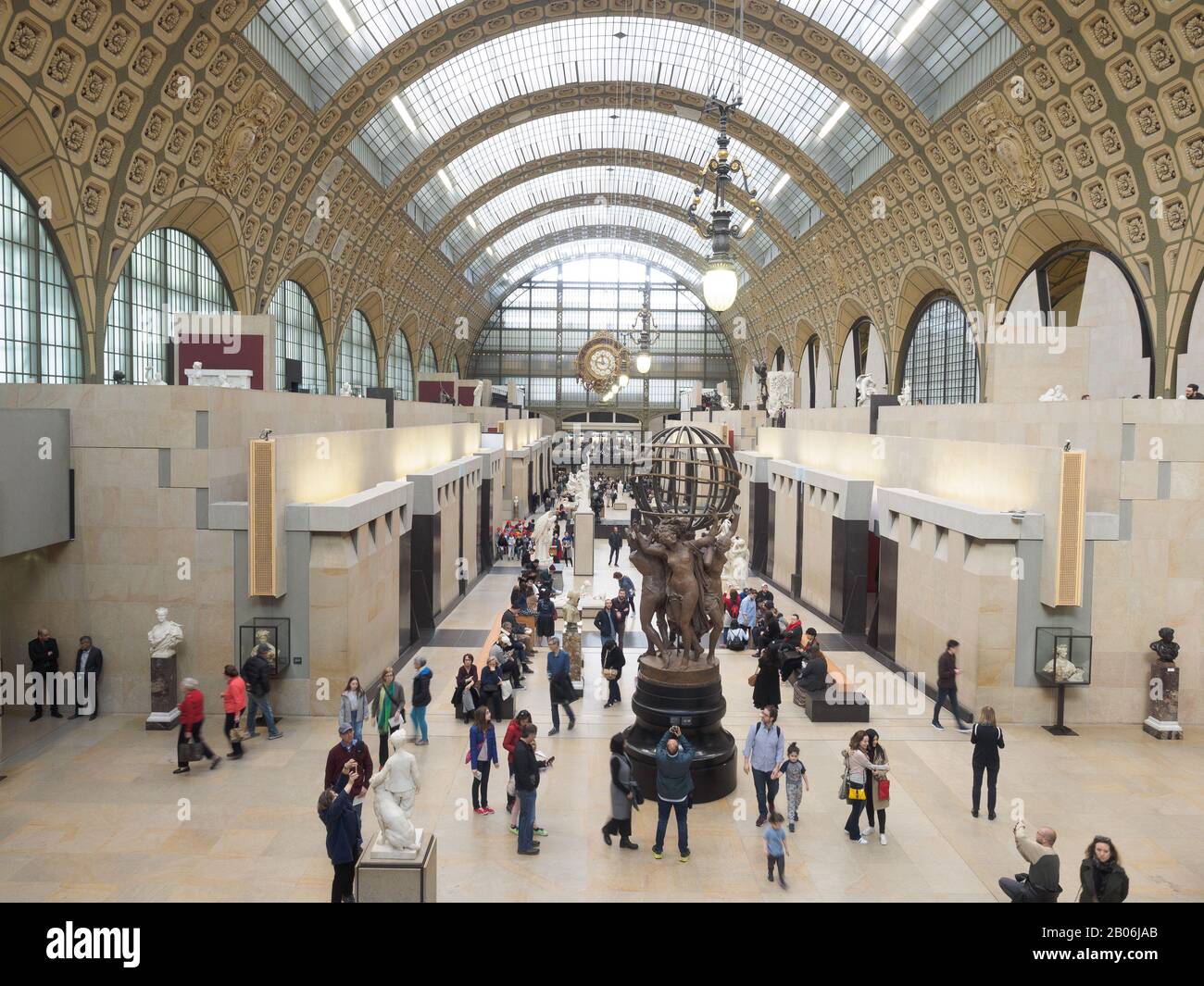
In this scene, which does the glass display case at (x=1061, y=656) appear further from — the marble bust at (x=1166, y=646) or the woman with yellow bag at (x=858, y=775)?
the woman with yellow bag at (x=858, y=775)

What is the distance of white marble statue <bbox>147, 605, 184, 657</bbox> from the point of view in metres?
11.4

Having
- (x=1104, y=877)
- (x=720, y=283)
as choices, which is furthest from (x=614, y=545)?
(x=1104, y=877)

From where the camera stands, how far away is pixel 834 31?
2716cm

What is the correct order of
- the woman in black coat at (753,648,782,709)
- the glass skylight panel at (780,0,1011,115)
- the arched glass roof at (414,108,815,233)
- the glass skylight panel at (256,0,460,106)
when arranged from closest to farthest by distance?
the woman in black coat at (753,648,782,709) → the glass skylight panel at (780,0,1011,115) → the glass skylight panel at (256,0,460,106) → the arched glass roof at (414,108,815,233)

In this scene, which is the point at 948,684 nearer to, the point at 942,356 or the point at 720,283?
the point at 720,283

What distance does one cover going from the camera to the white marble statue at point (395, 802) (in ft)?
21.2

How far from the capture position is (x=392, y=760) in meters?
6.49

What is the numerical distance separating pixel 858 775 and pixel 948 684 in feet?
12.5

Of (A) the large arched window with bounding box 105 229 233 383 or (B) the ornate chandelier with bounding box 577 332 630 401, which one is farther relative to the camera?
(B) the ornate chandelier with bounding box 577 332 630 401

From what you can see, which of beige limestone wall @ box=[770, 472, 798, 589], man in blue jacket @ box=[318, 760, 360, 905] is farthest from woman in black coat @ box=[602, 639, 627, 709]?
beige limestone wall @ box=[770, 472, 798, 589]

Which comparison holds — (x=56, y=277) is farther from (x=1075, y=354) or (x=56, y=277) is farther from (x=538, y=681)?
(x=1075, y=354)

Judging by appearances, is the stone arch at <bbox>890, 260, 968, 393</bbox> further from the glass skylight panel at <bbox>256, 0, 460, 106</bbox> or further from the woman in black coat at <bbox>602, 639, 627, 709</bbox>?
the woman in black coat at <bbox>602, 639, 627, 709</bbox>

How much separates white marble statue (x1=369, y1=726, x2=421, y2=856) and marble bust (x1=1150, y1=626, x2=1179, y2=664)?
9.99m
